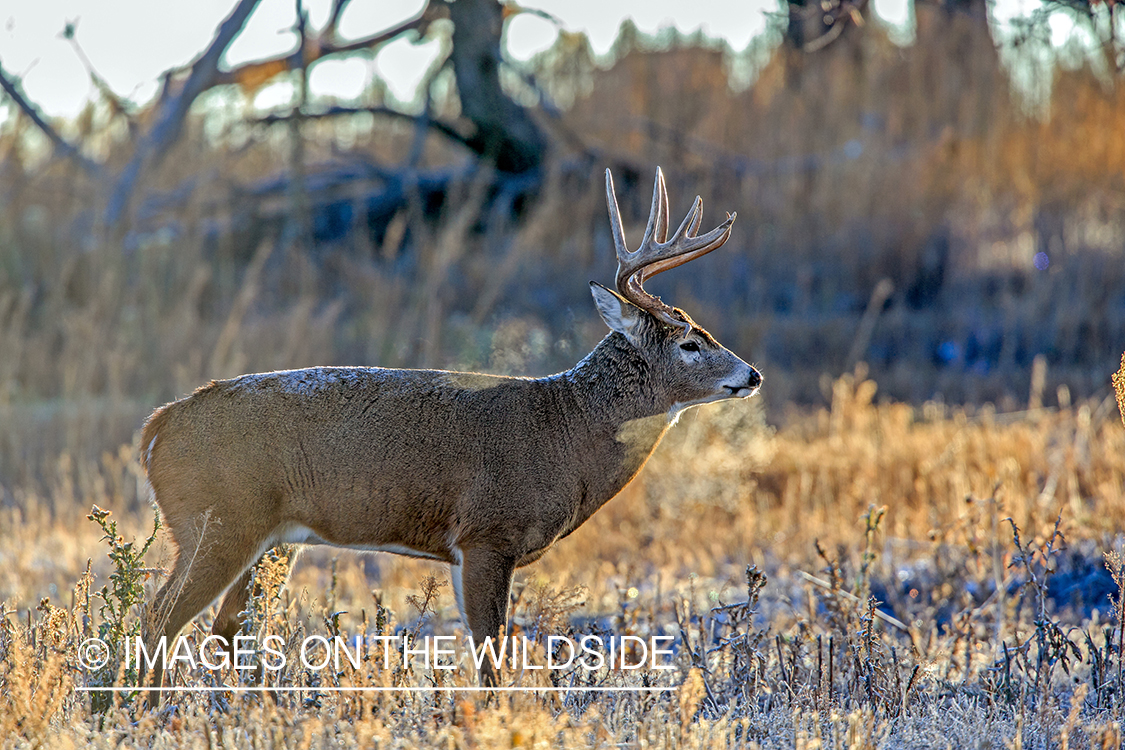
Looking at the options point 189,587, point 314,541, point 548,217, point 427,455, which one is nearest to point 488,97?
point 548,217

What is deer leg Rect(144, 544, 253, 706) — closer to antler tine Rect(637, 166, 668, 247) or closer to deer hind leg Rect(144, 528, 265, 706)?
deer hind leg Rect(144, 528, 265, 706)

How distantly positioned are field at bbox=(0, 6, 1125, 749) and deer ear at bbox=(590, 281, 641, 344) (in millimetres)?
1149

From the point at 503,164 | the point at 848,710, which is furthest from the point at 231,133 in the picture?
the point at 848,710

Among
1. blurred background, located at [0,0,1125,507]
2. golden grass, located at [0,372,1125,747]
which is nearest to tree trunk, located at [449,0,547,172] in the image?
blurred background, located at [0,0,1125,507]

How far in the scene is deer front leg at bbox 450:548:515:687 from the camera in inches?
183

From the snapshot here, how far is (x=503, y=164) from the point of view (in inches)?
645

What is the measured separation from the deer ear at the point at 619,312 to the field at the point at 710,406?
1149 mm

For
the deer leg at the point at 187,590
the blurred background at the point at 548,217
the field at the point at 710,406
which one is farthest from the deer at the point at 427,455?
the blurred background at the point at 548,217

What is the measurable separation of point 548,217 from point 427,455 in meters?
11.4

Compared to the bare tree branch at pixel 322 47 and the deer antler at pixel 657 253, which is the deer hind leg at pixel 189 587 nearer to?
the deer antler at pixel 657 253

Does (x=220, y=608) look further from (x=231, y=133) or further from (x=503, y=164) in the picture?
(x=231, y=133)

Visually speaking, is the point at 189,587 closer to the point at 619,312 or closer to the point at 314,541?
the point at 314,541

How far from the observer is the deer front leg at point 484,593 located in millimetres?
4637

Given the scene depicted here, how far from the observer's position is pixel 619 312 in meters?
5.11
